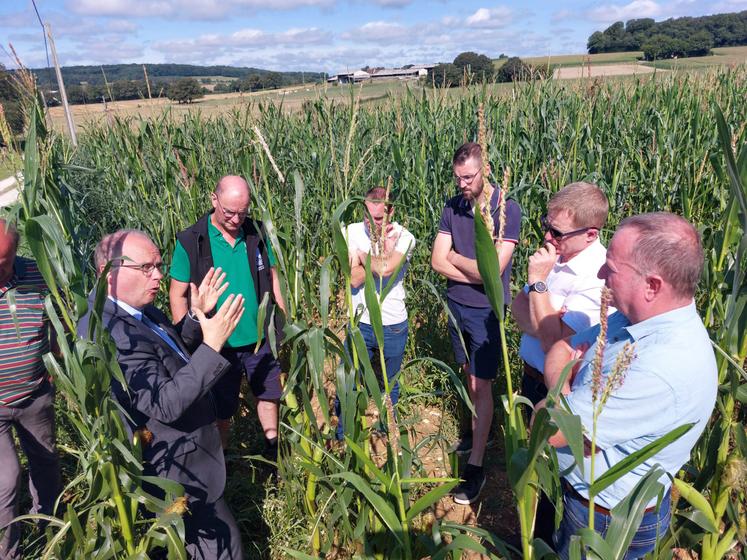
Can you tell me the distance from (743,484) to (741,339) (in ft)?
2.21

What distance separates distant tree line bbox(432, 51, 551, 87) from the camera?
245 inches

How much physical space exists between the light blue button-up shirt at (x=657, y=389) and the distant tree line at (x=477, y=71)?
5242mm

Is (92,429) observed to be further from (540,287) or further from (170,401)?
(540,287)

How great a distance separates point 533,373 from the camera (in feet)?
7.65

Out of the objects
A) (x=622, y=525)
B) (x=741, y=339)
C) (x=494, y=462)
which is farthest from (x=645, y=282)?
(x=494, y=462)

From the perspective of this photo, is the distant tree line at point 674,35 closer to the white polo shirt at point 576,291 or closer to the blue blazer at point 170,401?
the white polo shirt at point 576,291

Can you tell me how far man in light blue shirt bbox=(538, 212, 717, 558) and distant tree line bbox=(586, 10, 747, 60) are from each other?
1311 cm

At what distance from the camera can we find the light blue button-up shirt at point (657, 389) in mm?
1340

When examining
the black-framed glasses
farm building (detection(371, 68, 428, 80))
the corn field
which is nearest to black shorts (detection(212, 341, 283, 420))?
the corn field

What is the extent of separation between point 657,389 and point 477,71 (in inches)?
264

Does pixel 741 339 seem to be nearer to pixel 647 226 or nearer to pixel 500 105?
pixel 647 226

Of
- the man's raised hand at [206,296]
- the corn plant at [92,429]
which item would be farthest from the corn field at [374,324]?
the man's raised hand at [206,296]

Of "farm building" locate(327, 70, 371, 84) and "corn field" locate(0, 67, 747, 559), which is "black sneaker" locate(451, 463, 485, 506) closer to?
"corn field" locate(0, 67, 747, 559)

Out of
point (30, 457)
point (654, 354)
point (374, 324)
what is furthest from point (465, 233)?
point (30, 457)
